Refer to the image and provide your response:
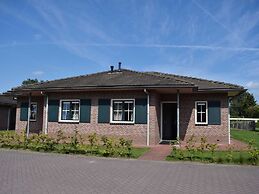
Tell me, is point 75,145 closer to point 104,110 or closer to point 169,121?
point 104,110

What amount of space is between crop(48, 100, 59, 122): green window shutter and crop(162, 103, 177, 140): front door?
7.16m

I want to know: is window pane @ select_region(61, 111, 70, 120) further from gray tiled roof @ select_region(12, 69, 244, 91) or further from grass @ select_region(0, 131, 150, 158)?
grass @ select_region(0, 131, 150, 158)

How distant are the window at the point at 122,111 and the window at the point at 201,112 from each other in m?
4.45

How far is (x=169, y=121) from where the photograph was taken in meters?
20.9

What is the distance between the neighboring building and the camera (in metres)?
31.8

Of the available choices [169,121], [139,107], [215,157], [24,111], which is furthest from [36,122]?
[215,157]

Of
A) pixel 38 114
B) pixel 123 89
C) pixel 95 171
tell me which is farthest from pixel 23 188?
pixel 38 114

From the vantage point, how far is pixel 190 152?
12.8 metres

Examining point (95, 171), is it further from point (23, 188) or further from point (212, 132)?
point (212, 132)

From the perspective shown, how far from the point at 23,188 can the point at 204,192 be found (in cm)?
432

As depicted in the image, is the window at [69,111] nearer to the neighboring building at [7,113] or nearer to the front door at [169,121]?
the front door at [169,121]

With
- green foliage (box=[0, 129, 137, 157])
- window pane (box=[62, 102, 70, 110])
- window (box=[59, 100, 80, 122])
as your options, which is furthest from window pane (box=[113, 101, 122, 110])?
green foliage (box=[0, 129, 137, 157])

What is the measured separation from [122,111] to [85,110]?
248 cm

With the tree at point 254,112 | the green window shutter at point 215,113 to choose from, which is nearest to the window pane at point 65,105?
the green window shutter at point 215,113
